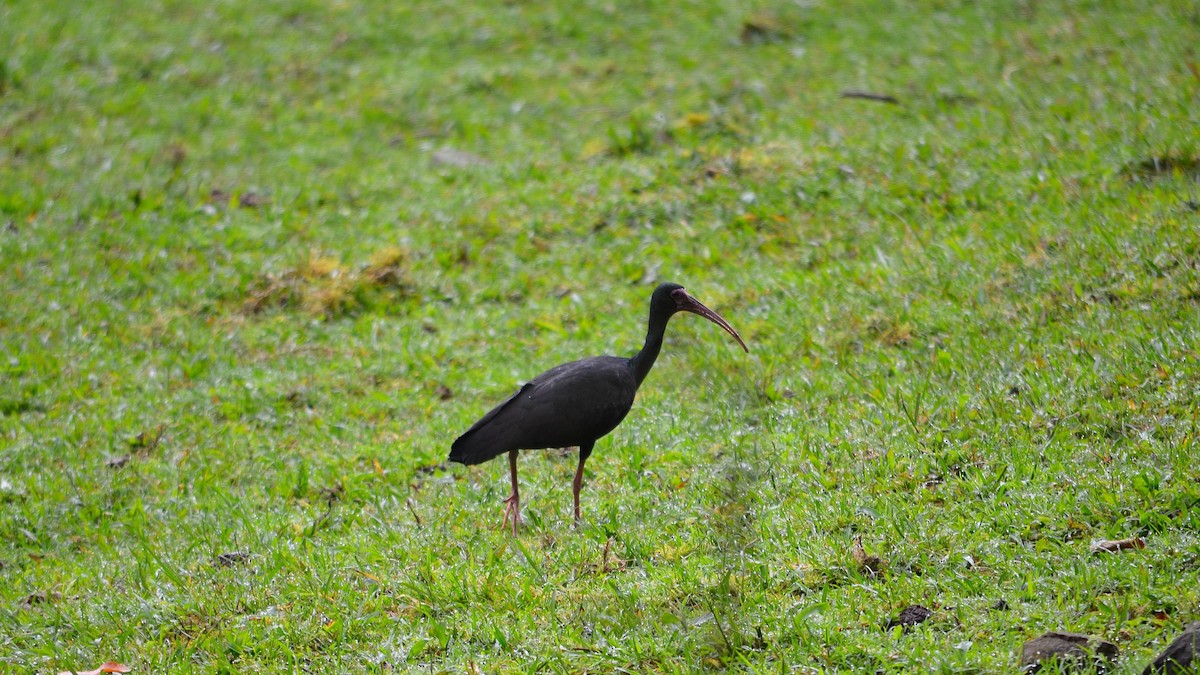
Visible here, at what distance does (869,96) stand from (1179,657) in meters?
9.02

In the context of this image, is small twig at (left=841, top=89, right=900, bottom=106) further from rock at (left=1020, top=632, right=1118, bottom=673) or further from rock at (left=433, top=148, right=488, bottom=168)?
rock at (left=1020, top=632, right=1118, bottom=673)

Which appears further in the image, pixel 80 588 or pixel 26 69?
pixel 26 69

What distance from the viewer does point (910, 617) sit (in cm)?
505

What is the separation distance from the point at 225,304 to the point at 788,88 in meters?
6.57

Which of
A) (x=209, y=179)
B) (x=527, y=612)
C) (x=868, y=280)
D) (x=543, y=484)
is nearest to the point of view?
(x=527, y=612)

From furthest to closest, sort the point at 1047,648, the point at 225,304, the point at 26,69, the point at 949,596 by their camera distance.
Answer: the point at 26,69 → the point at 225,304 → the point at 949,596 → the point at 1047,648

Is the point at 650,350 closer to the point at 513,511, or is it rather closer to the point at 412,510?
the point at 513,511

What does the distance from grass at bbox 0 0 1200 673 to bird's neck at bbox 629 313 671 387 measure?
0.58m

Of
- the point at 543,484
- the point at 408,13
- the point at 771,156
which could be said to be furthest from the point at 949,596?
the point at 408,13

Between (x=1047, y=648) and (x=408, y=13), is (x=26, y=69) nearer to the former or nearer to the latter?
(x=408, y=13)

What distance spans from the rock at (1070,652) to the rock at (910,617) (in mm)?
471

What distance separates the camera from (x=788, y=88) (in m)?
13.0

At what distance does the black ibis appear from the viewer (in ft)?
21.1

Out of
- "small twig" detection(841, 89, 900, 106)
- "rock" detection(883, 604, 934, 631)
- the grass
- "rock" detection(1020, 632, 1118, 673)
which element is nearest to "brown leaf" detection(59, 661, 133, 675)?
the grass
